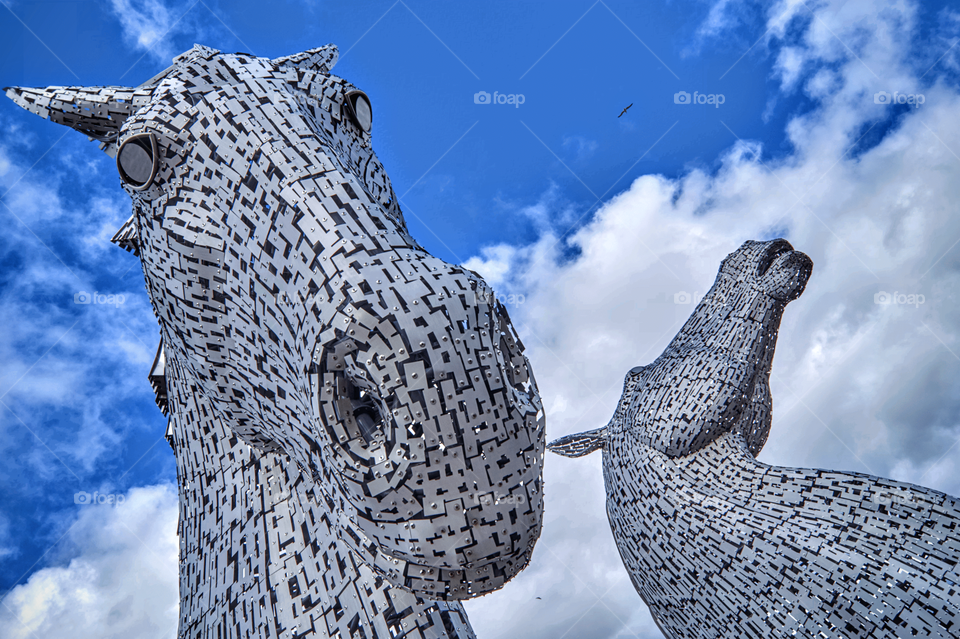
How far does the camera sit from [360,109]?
51.8 inches

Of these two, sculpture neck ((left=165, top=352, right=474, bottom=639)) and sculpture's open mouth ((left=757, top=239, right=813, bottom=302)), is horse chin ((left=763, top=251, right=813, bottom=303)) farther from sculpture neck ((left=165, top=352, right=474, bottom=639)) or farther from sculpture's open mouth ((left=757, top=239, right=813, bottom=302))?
sculpture neck ((left=165, top=352, right=474, bottom=639))

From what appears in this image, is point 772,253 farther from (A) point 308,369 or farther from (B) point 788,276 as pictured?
(A) point 308,369

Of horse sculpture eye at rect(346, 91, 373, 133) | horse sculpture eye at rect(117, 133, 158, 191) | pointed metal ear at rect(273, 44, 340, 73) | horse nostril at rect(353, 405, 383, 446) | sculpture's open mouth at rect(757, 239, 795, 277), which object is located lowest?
horse nostril at rect(353, 405, 383, 446)

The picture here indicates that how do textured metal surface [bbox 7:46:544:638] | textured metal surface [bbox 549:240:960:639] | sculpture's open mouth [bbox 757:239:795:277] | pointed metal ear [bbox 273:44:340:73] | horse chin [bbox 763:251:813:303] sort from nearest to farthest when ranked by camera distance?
textured metal surface [bbox 7:46:544:638]
pointed metal ear [bbox 273:44:340:73]
textured metal surface [bbox 549:240:960:639]
horse chin [bbox 763:251:813:303]
sculpture's open mouth [bbox 757:239:795:277]

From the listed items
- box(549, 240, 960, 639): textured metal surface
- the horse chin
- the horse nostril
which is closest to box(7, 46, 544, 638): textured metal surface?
the horse nostril

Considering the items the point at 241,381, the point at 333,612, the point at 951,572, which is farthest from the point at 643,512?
the point at 241,381

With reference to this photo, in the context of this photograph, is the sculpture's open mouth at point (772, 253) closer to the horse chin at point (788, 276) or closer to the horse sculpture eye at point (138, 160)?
the horse chin at point (788, 276)

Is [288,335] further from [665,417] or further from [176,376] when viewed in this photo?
[665,417]

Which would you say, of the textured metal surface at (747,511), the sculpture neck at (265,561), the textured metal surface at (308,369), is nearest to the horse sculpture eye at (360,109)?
the textured metal surface at (308,369)

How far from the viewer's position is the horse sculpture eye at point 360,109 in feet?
4.20

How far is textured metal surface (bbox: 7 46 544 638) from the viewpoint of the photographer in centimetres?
77

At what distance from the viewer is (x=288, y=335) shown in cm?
93

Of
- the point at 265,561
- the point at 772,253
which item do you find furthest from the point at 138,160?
the point at 772,253

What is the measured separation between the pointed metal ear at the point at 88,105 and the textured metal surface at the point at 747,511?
2.48 metres
